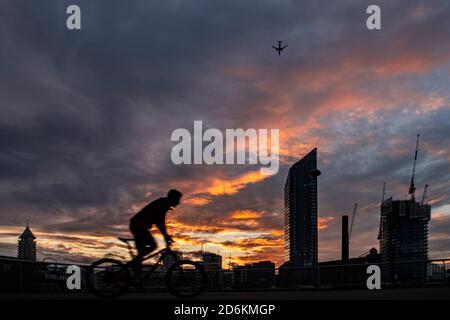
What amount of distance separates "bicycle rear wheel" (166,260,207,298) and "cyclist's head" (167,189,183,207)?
6.99ft

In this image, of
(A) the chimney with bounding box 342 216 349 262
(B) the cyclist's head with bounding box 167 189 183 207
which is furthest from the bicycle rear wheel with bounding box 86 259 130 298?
(A) the chimney with bounding box 342 216 349 262

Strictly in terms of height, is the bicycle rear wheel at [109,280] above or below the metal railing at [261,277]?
above

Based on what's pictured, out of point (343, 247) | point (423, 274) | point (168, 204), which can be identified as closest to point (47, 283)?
point (168, 204)

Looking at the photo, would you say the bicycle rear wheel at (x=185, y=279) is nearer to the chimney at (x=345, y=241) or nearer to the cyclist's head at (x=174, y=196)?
the cyclist's head at (x=174, y=196)

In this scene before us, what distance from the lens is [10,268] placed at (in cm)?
2394

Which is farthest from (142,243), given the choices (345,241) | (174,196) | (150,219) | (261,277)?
(345,241)

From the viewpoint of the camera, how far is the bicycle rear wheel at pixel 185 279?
1455 cm

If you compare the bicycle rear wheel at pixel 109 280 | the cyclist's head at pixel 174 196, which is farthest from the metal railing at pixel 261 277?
the cyclist's head at pixel 174 196

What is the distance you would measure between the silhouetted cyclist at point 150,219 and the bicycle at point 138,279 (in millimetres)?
758

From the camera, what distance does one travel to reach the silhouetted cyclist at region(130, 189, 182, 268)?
524 inches

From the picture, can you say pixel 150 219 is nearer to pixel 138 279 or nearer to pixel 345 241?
pixel 138 279

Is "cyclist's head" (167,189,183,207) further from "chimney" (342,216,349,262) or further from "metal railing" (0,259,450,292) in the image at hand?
"chimney" (342,216,349,262)
